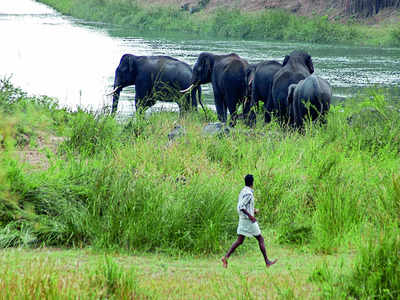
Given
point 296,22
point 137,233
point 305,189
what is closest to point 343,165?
point 305,189

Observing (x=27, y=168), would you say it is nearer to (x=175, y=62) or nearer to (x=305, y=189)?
(x=305, y=189)

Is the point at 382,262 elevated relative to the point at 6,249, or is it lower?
elevated

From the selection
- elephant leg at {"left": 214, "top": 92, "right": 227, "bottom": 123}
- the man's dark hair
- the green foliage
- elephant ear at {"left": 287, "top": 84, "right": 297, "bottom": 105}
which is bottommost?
elephant leg at {"left": 214, "top": 92, "right": 227, "bottom": 123}

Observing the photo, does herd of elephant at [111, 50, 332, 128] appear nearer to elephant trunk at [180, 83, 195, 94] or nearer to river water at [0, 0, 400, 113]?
elephant trunk at [180, 83, 195, 94]

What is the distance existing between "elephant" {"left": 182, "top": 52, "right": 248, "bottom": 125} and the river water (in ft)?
8.07

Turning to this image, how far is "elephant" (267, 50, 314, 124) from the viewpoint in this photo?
14.4 m

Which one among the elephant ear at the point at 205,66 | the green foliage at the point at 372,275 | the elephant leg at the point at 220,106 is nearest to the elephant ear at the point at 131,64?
the elephant ear at the point at 205,66

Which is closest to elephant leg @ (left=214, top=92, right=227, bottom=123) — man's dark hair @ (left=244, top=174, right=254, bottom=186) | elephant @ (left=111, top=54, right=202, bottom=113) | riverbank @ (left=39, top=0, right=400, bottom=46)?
elephant @ (left=111, top=54, right=202, bottom=113)

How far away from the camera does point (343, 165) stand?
9336 millimetres

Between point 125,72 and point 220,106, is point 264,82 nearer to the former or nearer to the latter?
point 220,106

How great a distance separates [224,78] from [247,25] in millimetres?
33031

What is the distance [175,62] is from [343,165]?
8.52m

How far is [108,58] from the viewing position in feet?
105

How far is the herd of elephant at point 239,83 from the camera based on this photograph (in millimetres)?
13227
